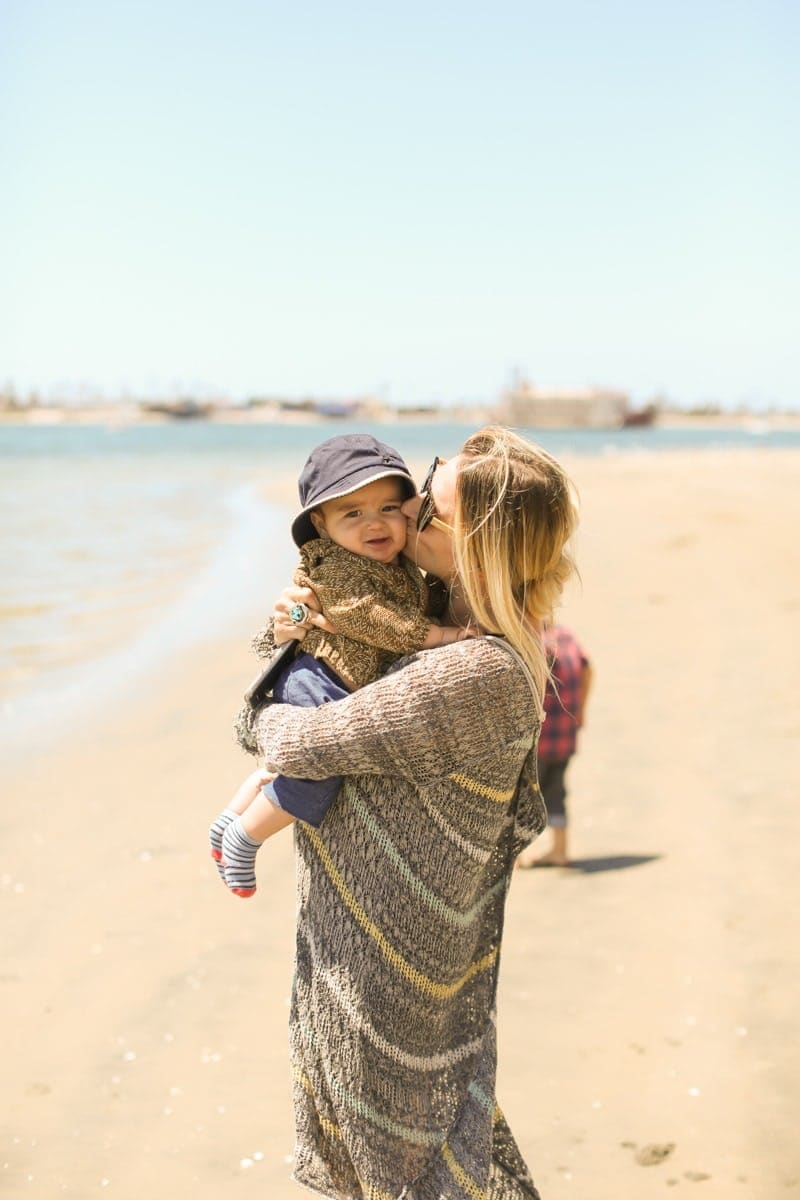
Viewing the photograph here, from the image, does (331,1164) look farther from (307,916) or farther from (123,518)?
(123,518)

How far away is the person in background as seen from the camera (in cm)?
541

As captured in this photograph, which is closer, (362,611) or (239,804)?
(362,611)

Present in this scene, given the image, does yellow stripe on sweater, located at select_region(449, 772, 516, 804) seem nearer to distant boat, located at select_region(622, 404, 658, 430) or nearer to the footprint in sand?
the footprint in sand

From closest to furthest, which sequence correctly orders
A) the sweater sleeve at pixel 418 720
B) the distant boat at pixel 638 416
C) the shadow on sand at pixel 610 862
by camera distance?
1. the sweater sleeve at pixel 418 720
2. the shadow on sand at pixel 610 862
3. the distant boat at pixel 638 416

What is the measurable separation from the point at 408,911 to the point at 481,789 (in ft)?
0.83

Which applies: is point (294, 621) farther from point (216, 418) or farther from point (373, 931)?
point (216, 418)

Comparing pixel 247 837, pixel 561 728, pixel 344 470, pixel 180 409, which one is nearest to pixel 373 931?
pixel 247 837

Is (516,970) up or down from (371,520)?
down

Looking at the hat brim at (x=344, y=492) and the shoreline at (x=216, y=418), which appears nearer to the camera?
the hat brim at (x=344, y=492)

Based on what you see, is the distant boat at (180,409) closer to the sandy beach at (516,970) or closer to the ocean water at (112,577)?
the ocean water at (112,577)

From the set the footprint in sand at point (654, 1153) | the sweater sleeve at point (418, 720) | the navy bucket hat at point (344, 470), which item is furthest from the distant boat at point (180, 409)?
the sweater sleeve at point (418, 720)

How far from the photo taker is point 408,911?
7.05 feet

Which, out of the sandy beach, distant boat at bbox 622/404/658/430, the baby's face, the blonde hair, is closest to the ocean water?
the sandy beach

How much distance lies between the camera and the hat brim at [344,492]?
6.79 ft
